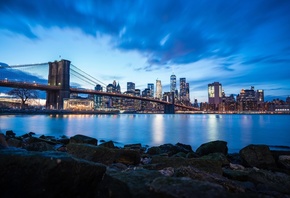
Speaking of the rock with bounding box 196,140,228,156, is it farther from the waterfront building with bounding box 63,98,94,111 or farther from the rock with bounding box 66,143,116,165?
the waterfront building with bounding box 63,98,94,111

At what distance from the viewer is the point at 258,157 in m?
6.86

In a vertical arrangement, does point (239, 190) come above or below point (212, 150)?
above

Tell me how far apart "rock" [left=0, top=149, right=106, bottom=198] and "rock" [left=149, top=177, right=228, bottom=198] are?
2.52 ft

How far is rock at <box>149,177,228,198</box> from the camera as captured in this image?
1829mm

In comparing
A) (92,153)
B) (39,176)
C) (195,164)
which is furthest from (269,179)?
(39,176)

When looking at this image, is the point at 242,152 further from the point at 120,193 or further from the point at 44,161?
the point at 44,161

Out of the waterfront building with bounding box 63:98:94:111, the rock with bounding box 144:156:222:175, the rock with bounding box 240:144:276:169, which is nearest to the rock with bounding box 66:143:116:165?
the rock with bounding box 144:156:222:175

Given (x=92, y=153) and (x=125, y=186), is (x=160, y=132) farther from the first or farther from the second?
(x=125, y=186)

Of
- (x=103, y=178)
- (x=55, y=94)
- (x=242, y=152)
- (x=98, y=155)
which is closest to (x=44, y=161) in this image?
(x=103, y=178)

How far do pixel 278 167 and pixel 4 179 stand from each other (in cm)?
733

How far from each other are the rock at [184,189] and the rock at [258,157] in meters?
5.62

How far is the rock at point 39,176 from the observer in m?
1.97

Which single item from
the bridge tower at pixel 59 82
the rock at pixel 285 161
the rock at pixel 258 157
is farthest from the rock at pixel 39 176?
the bridge tower at pixel 59 82

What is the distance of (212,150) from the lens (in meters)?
8.95
